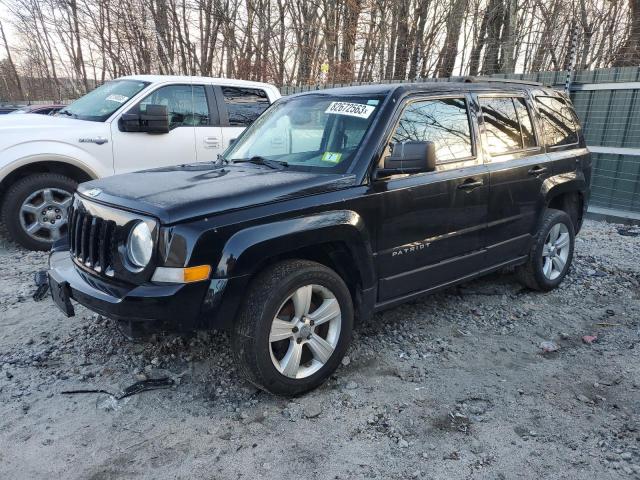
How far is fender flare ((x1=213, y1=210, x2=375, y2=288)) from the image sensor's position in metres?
2.60

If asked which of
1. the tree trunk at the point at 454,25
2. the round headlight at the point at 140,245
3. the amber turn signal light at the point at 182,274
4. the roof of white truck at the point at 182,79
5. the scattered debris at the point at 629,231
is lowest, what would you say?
the scattered debris at the point at 629,231

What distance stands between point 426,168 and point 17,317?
11.3 feet

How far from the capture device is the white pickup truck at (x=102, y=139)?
5.44 m

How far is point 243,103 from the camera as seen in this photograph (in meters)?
6.99

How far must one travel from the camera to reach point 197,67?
20250 millimetres

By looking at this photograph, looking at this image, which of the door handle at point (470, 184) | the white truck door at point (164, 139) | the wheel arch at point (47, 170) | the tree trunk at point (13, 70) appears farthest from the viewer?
the tree trunk at point (13, 70)

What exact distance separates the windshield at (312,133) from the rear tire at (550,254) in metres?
2.18

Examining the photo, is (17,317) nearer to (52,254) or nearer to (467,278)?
(52,254)

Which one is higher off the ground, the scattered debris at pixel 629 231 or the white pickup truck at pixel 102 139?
the white pickup truck at pixel 102 139

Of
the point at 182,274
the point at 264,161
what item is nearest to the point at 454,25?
the point at 264,161

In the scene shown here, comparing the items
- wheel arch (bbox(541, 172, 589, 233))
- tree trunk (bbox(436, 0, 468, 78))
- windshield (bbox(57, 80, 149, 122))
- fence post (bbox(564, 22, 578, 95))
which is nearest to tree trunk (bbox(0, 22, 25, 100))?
tree trunk (bbox(436, 0, 468, 78))

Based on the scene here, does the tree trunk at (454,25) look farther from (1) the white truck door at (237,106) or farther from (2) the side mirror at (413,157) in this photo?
(2) the side mirror at (413,157)

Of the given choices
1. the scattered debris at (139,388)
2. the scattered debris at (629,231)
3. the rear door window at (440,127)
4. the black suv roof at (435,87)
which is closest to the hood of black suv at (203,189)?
the rear door window at (440,127)

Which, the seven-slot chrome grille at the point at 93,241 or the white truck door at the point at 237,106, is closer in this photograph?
the seven-slot chrome grille at the point at 93,241
